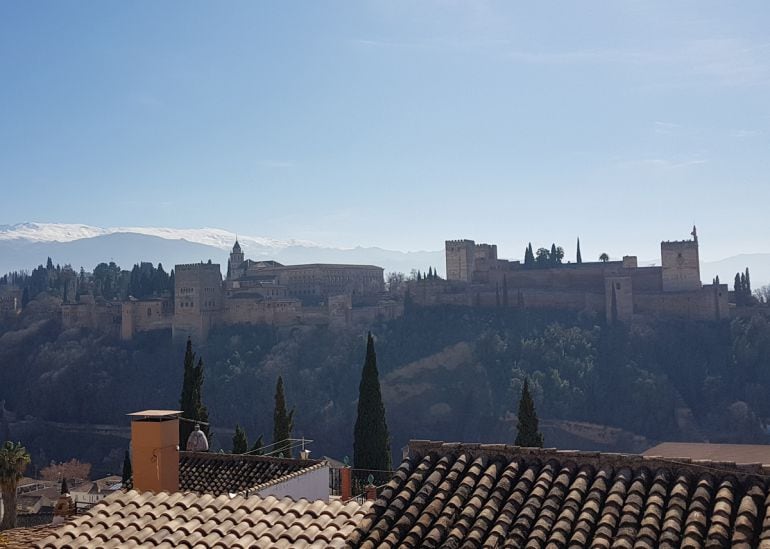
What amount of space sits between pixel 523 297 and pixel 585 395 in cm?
1269

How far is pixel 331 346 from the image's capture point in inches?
2699

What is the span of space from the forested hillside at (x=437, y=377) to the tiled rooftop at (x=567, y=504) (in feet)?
166

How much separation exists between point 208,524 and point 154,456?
4160 mm

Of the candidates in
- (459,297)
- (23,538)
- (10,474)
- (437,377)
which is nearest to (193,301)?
(437,377)

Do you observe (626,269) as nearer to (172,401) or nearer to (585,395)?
(585,395)

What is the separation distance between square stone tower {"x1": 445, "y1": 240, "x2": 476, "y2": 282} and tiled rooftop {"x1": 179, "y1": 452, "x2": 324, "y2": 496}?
202 feet

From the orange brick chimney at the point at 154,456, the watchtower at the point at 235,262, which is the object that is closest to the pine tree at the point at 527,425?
the orange brick chimney at the point at 154,456

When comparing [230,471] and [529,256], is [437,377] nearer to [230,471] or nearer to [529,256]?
[529,256]

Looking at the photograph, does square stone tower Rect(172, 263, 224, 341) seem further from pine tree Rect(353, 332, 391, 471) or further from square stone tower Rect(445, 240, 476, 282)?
pine tree Rect(353, 332, 391, 471)

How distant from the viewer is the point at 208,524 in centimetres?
Result: 761

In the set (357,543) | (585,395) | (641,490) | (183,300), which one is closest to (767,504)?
(641,490)

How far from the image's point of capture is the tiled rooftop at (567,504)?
21.4 feet

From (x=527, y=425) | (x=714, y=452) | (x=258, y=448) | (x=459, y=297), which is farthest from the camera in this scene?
(x=459, y=297)

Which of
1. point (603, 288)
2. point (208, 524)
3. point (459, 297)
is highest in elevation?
point (603, 288)
